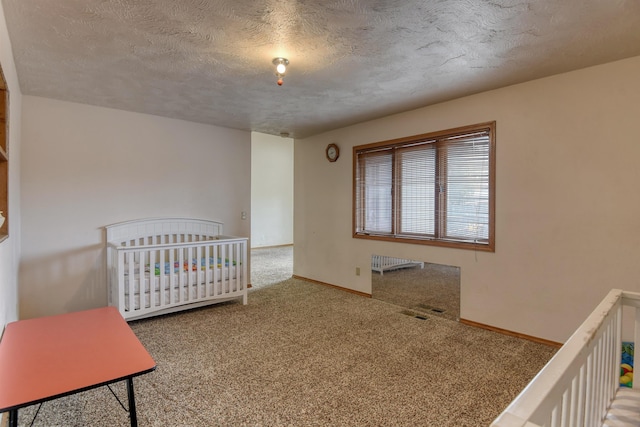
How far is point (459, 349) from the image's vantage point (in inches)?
112

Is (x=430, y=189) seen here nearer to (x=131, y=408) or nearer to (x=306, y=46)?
(x=306, y=46)

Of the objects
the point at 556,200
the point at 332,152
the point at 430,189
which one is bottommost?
the point at 556,200

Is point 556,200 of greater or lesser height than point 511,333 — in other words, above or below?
above

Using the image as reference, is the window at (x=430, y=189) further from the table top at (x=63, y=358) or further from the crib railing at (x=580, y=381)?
the table top at (x=63, y=358)

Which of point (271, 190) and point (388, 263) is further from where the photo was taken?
point (271, 190)

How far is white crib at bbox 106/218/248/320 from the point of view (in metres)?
3.41

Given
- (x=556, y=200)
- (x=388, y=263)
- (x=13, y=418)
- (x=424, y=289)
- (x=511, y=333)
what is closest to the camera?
(x=13, y=418)

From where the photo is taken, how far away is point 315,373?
2432 mm

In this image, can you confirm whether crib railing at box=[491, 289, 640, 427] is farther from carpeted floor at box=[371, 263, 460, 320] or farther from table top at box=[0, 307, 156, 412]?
carpeted floor at box=[371, 263, 460, 320]

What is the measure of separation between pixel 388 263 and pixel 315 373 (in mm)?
2093

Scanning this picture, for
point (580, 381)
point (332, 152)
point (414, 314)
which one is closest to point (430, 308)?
point (414, 314)

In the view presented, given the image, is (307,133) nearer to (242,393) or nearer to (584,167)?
(584,167)

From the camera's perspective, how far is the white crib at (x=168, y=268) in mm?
3413

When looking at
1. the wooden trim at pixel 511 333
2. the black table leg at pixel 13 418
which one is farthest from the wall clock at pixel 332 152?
the black table leg at pixel 13 418
